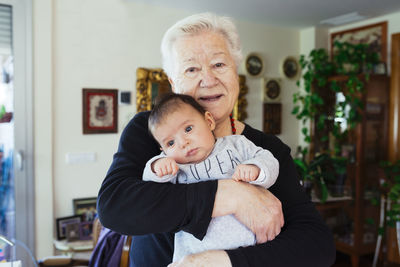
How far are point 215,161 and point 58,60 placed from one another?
274 cm

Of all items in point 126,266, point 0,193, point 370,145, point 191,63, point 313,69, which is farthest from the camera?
point 313,69

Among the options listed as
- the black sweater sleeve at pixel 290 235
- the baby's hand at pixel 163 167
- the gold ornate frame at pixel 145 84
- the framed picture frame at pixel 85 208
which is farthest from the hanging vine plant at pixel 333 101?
the baby's hand at pixel 163 167

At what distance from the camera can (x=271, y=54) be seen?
456 centimetres

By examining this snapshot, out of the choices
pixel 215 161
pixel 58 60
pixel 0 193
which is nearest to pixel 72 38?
pixel 58 60

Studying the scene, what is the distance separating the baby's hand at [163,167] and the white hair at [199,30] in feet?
1.22

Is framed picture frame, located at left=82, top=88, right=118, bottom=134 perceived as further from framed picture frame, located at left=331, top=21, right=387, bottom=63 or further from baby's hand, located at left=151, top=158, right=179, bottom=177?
framed picture frame, located at left=331, top=21, right=387, bottom=63

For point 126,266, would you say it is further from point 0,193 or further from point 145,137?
point 0,193

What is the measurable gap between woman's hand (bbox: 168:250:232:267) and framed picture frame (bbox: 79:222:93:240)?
105 inches

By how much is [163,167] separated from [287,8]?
3397mm

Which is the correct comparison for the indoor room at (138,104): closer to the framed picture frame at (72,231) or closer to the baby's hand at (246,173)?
the framed picture frame at (72,231)

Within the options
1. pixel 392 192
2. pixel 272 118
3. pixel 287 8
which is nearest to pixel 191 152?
pixel 392 192

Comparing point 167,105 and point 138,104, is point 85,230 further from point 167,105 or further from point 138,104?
point 167,105

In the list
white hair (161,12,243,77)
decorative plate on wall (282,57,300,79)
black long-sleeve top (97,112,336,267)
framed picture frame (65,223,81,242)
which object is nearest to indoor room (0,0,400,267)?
framed picture frame (65,223,81,242)

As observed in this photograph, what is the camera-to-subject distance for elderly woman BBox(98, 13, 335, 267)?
2.63ft
